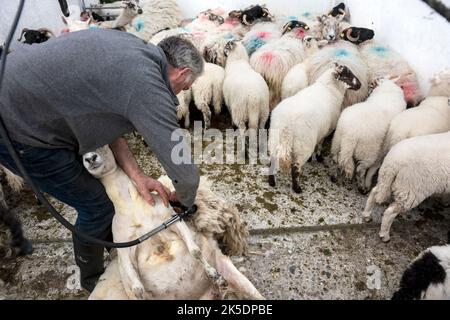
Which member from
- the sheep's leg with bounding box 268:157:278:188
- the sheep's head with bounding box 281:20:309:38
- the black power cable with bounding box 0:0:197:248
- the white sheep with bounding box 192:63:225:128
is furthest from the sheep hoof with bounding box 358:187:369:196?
the sheep's head with bounding box 281:20:309:38

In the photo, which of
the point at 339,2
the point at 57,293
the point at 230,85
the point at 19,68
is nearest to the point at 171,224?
the point at 19,68

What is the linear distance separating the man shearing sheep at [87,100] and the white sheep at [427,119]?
2.14 metres

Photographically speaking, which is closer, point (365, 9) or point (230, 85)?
point (230, 85)

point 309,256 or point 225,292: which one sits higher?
point 225,292

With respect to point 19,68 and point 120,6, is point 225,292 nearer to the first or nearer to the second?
point 19,68

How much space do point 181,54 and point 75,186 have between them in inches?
36.3

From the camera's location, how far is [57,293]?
8.80 feet

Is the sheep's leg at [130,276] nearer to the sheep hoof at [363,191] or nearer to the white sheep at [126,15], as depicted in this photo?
the sheep hoof at [363,191]

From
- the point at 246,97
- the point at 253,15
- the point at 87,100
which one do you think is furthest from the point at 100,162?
the point at 253,15

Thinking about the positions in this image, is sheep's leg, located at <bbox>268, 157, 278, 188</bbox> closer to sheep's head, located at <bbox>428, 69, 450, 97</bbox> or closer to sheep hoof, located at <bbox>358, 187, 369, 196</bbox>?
sheep hoof, located at <bbox>358, 187, 369, 196</bbox>

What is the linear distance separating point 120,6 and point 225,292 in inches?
241

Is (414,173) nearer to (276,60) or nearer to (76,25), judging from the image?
(276,60)

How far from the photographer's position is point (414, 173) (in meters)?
2.77

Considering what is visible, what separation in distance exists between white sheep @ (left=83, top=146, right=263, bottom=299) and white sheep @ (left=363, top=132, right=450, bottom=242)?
142 cm
